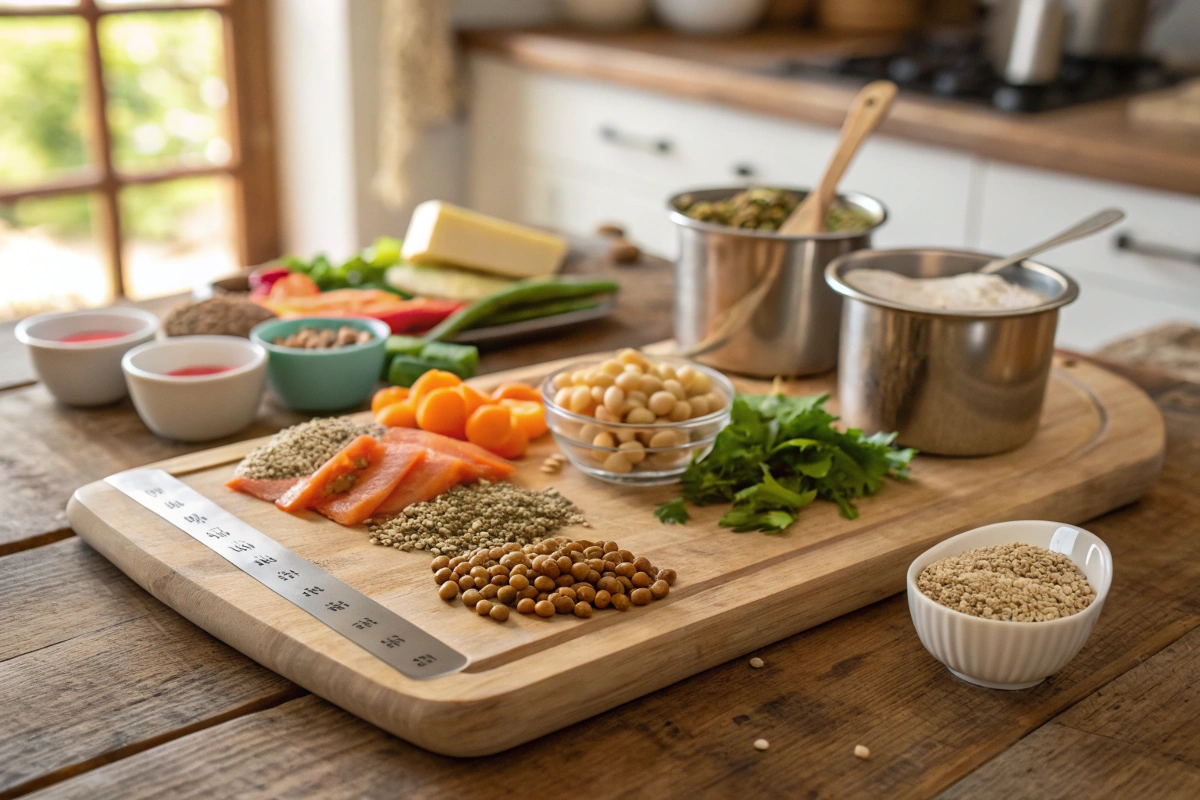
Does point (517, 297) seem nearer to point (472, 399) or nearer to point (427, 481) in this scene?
point (472, 399)

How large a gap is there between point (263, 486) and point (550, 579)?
1.21 feet

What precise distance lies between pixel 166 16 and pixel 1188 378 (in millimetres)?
2812

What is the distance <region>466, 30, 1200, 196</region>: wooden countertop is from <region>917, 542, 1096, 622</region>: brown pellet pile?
1367mm

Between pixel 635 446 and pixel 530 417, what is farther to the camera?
pixel 530 417


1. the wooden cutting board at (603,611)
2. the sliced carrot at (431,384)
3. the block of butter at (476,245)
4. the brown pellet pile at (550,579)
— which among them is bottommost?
the wooden cutting board at (603,611)

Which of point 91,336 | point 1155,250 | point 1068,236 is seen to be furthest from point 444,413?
point 1155,250

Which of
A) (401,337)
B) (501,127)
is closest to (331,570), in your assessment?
(401,337)

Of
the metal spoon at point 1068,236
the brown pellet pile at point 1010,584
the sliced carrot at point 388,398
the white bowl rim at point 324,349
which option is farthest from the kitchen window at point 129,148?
the brown pellet pile at point 1010,584

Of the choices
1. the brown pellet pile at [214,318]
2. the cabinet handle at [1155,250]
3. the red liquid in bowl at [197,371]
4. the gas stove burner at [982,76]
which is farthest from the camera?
the gas stove burner at [982,76]

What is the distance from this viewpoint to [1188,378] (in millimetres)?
1765

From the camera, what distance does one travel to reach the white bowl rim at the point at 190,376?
1.38 meters

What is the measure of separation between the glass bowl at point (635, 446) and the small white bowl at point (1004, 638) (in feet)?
1.03

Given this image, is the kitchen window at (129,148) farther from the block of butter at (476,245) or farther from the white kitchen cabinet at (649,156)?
the block of butter at (476,245)

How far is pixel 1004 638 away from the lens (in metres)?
0.95
